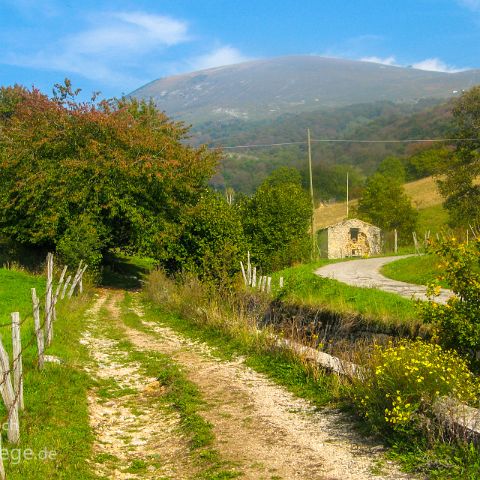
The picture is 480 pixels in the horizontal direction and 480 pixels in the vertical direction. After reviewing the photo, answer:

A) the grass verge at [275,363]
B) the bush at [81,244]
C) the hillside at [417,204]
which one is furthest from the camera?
the hillside at [417,204]

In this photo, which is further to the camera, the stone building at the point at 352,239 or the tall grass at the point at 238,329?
the stone building at the point at 352,239

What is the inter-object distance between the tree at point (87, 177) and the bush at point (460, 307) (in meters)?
21.2

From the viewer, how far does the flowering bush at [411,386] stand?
21.9 ft

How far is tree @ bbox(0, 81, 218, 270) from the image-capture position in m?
29.3

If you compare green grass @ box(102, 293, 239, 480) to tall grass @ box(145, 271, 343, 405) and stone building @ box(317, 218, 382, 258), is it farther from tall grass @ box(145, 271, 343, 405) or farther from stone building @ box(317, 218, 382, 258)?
stone building @ box(317, 218, 382, 258)

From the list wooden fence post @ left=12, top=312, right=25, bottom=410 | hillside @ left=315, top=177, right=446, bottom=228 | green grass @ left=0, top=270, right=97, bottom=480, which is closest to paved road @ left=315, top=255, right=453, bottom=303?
green grass @ left=0, top=270, right=97, bottom=480

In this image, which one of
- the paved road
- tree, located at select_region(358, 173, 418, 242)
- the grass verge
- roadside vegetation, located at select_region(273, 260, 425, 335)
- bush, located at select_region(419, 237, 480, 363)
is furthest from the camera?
tree, located at select_region(358, 173, 418, 242)

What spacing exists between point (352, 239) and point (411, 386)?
157 feet

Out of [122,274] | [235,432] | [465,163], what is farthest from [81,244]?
[465,163]

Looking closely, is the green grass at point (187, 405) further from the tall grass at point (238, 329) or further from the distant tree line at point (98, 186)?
the distant tree line at point (98, 186)

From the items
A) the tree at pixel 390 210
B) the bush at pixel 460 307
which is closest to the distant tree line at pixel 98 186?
the bush at pixel 460 307

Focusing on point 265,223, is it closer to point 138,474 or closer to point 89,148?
point 89,148

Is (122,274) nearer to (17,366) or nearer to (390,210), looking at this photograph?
(390,210)

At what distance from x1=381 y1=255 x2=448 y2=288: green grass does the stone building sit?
23255 millimetres
